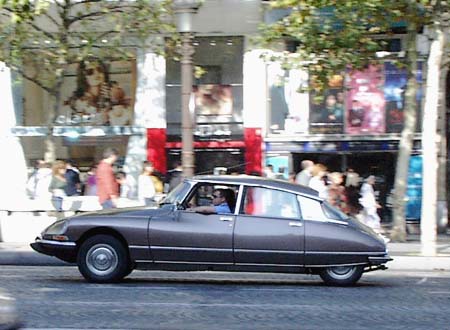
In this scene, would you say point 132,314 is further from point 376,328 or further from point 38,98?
point 38,98

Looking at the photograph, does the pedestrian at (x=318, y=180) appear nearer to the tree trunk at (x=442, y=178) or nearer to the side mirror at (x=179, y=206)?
the tree trunk at (x=442, y=178)

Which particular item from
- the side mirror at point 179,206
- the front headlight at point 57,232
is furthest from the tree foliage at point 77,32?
the side mirror at point 179,206

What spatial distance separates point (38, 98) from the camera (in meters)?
24.6

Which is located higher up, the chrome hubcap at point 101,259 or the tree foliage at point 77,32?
the tree foliage at point 77,32

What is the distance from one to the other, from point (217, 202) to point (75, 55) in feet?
29.7

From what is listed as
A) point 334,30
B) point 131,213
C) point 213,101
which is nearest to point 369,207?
point 334,30

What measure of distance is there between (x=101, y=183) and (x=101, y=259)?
6795 mm

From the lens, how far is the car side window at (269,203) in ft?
43.6

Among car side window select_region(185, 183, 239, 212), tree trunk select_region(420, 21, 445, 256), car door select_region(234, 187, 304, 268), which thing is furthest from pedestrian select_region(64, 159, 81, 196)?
car door select_region(234, 187, 304, 268)

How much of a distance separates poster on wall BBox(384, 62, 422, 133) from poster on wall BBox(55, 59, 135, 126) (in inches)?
258

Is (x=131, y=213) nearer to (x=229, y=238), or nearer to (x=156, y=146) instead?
(x=229, y=238)

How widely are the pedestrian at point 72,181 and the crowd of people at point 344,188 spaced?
4609mm

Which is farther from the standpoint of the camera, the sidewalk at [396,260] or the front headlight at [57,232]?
the sidewalk at [396,260]

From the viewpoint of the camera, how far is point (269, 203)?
13.4m
